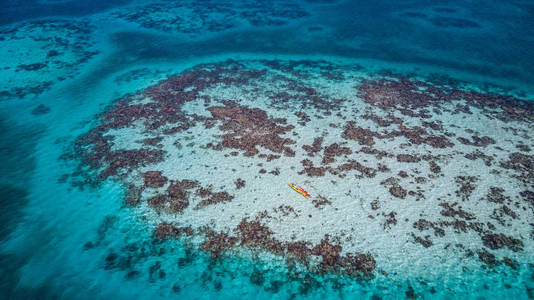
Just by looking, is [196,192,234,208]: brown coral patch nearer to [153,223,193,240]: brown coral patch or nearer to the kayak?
[153,223,193,240]: brown coral patch

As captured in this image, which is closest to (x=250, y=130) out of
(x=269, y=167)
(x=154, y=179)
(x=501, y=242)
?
(x=269, y=167)

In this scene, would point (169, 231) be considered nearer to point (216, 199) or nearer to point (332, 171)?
point (216, 199)

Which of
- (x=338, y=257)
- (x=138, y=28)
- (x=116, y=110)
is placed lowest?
(x=338, y=257)

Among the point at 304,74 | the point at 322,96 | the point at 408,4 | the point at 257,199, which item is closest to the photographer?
the point at 257,199

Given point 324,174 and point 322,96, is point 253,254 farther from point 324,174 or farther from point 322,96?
point 322,96

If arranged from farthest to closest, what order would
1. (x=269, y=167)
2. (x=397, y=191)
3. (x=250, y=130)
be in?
(x=250, y=130) < (x=269, y=167) < (x=397, y=191)

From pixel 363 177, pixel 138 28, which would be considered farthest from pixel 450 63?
pixel 138 28

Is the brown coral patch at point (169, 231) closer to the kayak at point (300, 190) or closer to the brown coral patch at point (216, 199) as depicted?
the brown coral patch at point (216, 199)
